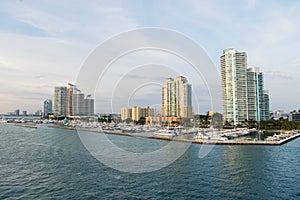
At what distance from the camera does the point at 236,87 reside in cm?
3353

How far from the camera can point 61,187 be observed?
22.3 feet

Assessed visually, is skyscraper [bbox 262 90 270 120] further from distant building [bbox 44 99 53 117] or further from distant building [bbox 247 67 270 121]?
distant building [bbox 44 99 53 117]

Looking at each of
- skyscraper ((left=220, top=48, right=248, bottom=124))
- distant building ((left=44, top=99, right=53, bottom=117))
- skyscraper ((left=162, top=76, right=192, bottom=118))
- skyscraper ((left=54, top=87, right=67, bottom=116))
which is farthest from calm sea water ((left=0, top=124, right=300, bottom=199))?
distant building ((left=44, top=99, right=53, bottom=117))

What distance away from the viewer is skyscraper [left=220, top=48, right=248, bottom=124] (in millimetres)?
33281

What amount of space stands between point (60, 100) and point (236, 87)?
1686 inches

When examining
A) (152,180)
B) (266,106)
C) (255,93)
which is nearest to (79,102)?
(152,180)

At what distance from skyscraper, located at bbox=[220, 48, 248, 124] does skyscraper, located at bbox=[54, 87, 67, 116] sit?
38.6 metres

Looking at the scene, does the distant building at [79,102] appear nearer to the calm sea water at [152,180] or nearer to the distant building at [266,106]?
the calm sea water at [152,180]

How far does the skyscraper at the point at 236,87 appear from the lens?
109 ft

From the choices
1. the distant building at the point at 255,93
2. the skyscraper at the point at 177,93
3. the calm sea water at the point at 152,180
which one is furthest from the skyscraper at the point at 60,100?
the calm sea water at the point at 152,180

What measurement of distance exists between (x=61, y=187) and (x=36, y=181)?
1170 mm

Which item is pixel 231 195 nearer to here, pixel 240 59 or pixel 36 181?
pixel 36 181

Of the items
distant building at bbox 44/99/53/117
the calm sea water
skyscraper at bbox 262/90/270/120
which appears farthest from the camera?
distant building at bbox 44/99/53/117

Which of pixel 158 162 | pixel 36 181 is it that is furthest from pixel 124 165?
pixel 36 181
